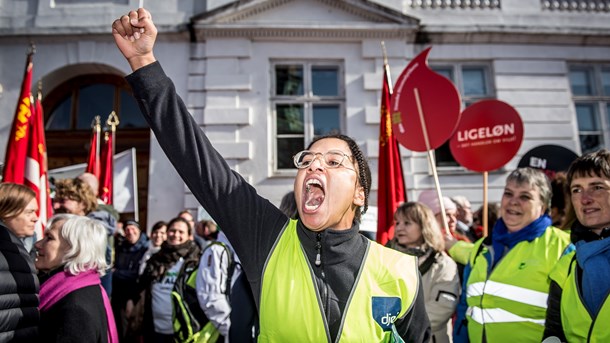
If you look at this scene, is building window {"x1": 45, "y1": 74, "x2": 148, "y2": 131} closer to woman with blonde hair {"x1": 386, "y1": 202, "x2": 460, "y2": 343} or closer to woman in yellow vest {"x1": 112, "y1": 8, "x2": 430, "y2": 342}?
woman with blonde hair {"x1": 386, "y1": 202, "x2": 460, "y2": 343}

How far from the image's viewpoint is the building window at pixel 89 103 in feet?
28.6

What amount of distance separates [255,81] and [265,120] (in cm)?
76

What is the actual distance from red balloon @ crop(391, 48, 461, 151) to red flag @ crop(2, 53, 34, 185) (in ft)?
13.2

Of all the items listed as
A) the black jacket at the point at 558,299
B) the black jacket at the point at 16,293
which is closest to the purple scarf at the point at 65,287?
the black jacket at the point at 16,293

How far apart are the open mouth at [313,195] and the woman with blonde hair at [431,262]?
178cm

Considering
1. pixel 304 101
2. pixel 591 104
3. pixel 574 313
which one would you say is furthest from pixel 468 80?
pixel 574 313

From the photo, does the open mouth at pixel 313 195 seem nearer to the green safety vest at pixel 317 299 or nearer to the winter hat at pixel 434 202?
the green safety vest at pixel 317 299

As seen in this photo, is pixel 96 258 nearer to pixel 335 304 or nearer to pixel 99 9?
pixel 335 304

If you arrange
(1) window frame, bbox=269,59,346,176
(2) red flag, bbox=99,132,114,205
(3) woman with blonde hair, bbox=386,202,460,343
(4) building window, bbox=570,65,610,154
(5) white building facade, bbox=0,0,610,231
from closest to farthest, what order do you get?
(3) woman with blonde hair, bbox=386,202,460,343
(2) red flag, bbox=99,132,114,205
(5) white building facade, bbox=0,0,610,231
(1) window frame, bbox=269,59,346,176
(4) building window, bbox=570,65,610,154

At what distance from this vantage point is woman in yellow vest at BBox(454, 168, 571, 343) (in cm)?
252

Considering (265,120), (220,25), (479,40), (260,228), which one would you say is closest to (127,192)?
(265,120)

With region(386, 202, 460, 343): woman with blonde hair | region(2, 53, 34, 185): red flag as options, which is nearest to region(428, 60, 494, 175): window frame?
region(386, 202, 460, 343): woman with blonde hair

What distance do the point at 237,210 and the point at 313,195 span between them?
271 mm

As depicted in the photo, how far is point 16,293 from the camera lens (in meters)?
1.97
